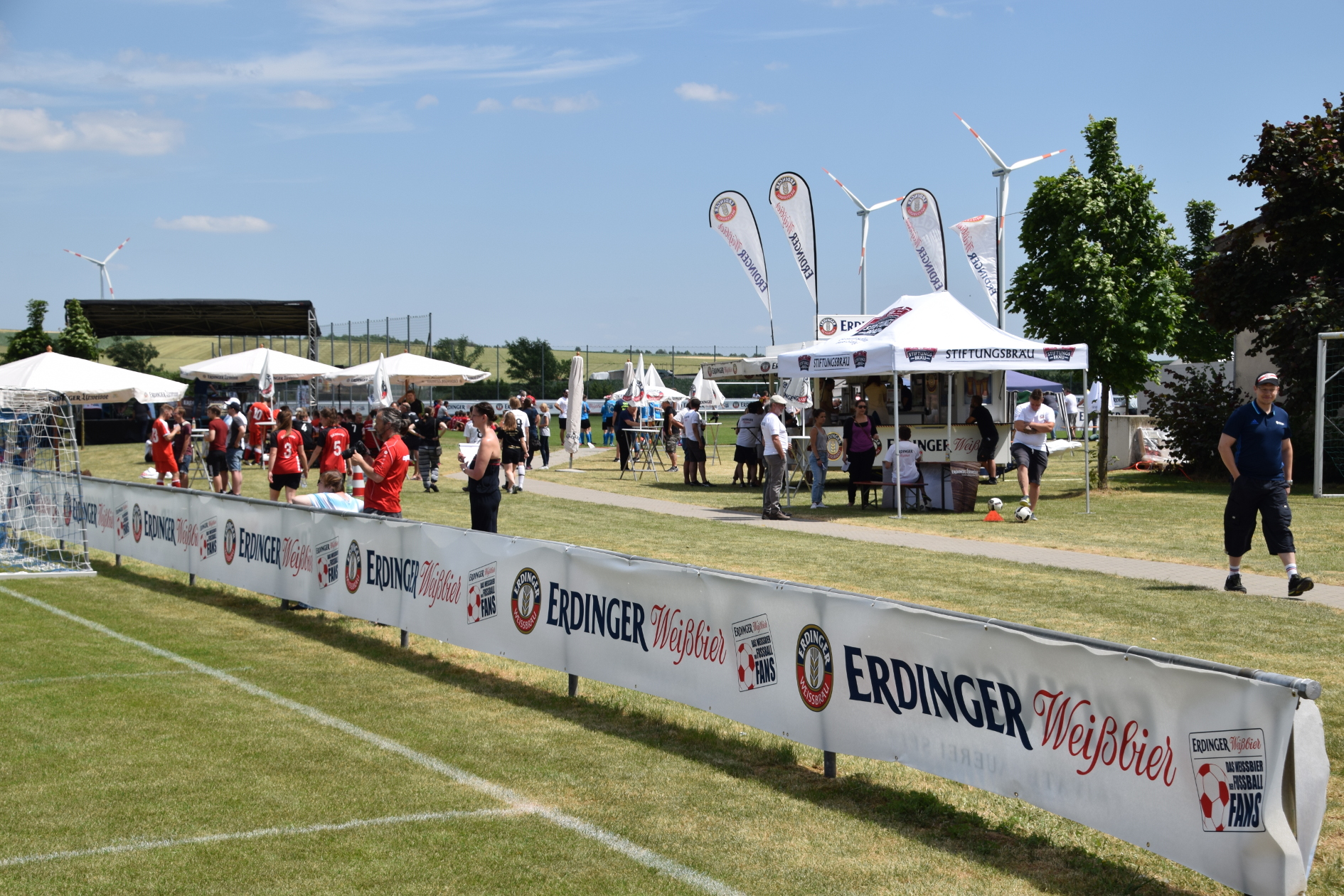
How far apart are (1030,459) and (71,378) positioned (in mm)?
19216

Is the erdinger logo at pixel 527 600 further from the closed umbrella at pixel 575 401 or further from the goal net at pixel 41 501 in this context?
the closed umbrella at pixel 575 401

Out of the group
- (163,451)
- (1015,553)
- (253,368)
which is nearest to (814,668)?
(1015,553)

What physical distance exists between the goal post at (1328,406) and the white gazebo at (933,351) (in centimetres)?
445

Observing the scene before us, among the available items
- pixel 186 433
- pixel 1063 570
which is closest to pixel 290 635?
pixel 1063 570

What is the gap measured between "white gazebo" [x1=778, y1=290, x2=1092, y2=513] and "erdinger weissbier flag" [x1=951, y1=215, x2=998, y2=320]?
1026 centimetres

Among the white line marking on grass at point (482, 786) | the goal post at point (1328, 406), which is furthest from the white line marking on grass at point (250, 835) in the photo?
the goal post at point (1328, 406)

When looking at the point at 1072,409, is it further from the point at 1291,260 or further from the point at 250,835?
the point at 250,835

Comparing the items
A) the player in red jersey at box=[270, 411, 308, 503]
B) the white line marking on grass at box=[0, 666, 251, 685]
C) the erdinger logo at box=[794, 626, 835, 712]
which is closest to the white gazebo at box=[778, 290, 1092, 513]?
the player in red jersey at box=[270, 411, 308, 503]

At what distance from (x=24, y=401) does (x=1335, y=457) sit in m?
23.9

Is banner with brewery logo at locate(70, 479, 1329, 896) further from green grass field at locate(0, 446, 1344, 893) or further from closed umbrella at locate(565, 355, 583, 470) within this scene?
closed umbrella at locate(565, 355, 583, 470)

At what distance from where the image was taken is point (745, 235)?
30.0 meters

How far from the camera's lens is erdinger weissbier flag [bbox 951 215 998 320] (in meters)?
30.4

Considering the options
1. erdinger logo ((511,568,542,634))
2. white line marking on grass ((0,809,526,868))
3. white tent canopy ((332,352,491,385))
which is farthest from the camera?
white tent canopy ((332,352,491,385))

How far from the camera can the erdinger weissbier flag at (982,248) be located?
1197 inches
